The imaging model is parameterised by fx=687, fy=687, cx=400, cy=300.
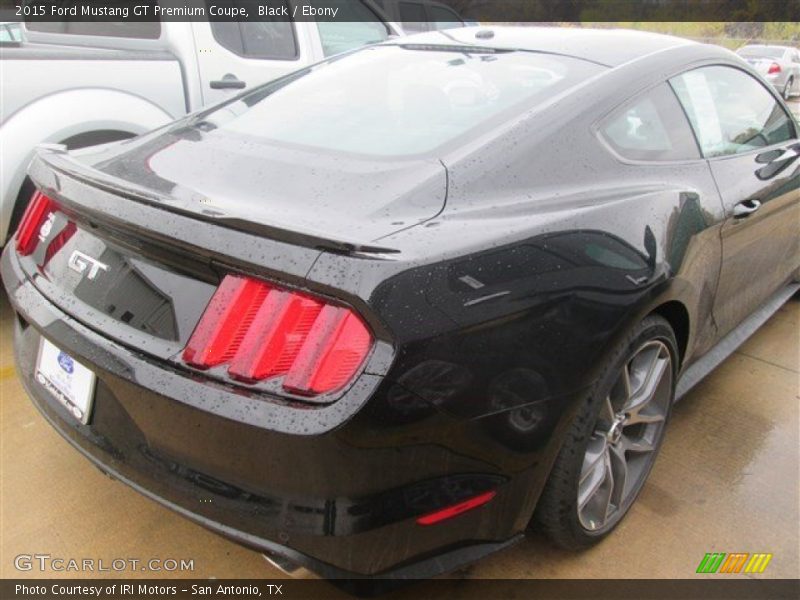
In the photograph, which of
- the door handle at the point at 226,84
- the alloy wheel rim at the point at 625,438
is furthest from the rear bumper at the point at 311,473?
the door handle at the point at 226,84

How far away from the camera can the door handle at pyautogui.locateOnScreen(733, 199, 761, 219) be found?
253 cm

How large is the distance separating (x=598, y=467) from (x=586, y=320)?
1.92 ft

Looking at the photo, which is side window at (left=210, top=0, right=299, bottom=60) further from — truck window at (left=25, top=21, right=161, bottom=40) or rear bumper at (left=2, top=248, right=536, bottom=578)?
rear bumper at (left=2, top=248, right=536, bottom=578)

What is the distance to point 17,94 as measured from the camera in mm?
3266

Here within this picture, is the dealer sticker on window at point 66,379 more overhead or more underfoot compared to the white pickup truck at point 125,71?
more underfoot

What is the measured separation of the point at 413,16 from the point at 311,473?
610 cm

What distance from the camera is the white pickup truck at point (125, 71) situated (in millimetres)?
3297

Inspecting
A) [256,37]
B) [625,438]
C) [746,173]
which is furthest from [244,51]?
[625,438]

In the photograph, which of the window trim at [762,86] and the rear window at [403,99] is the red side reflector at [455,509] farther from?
the window trim at [762,86]

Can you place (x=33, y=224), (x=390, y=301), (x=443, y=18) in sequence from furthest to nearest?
(x=443, y=18) < (x=33, y=224) < (x=390, y=301)

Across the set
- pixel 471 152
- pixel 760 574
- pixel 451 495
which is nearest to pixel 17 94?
pixel 471 152

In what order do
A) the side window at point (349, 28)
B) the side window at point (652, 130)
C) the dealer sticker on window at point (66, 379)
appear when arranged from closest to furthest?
1. the dealer sticker on window at point (66, 379)
2. the side window at point (652, 130)
3. the side window at point (349, 28)

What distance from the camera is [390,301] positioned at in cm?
144

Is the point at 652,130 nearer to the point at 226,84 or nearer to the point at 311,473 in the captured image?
the point at 311,473
